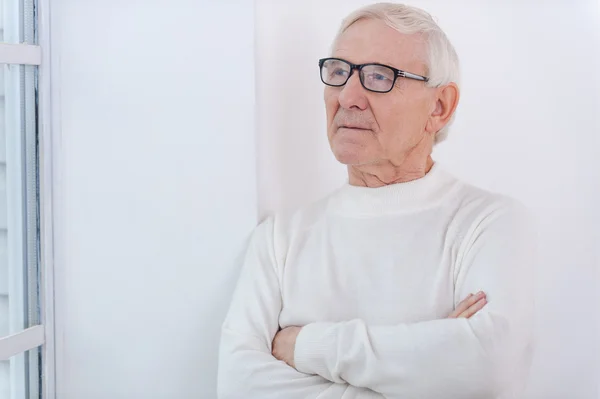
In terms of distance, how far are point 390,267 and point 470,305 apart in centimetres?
23

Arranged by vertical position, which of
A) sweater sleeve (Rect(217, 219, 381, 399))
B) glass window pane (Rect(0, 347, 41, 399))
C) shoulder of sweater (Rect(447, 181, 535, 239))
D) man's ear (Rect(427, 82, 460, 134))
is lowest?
glass window pane (Rect(0, 347, 41, 399))

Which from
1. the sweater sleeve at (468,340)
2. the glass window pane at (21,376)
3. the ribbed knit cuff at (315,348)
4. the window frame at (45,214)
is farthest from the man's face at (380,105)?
the glass window pane at (21,376)

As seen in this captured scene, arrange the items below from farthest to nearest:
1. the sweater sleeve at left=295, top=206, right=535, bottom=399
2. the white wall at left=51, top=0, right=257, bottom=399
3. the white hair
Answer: the white wall at left=51, top=0, right=257, bottom=399 < the white hair < the sweater sleeve at left=295, top=206, right=535, bottom=399

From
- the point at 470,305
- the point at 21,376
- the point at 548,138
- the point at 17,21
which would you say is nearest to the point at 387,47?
the point at 548,138

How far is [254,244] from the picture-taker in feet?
6.88

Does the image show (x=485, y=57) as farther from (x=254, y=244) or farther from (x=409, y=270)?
(x=254, y=244)

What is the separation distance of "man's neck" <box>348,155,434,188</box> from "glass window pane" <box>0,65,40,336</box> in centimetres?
98

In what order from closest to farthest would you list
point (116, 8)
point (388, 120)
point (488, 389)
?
point (488, 389) → point (388, 120) → point (116, 8)

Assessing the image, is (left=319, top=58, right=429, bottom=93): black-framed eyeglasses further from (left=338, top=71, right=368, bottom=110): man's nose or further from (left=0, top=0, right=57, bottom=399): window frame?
(left=0, top=0, right=57, bottom=399): window frame

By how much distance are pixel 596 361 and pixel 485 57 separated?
77 centimetres

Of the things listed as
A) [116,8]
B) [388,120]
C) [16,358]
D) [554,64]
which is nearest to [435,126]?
[388,120]

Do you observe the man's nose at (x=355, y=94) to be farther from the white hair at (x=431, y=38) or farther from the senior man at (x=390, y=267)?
the white hair at (x=431, y=38)

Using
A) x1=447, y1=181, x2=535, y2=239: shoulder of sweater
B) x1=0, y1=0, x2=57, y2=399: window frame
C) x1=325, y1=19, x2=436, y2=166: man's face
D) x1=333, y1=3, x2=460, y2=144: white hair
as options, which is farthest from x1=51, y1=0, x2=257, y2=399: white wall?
x1=447, y1=181, x2=535, y2=239: shoulder of sweater

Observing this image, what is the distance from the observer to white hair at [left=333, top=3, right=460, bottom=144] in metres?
1.86
